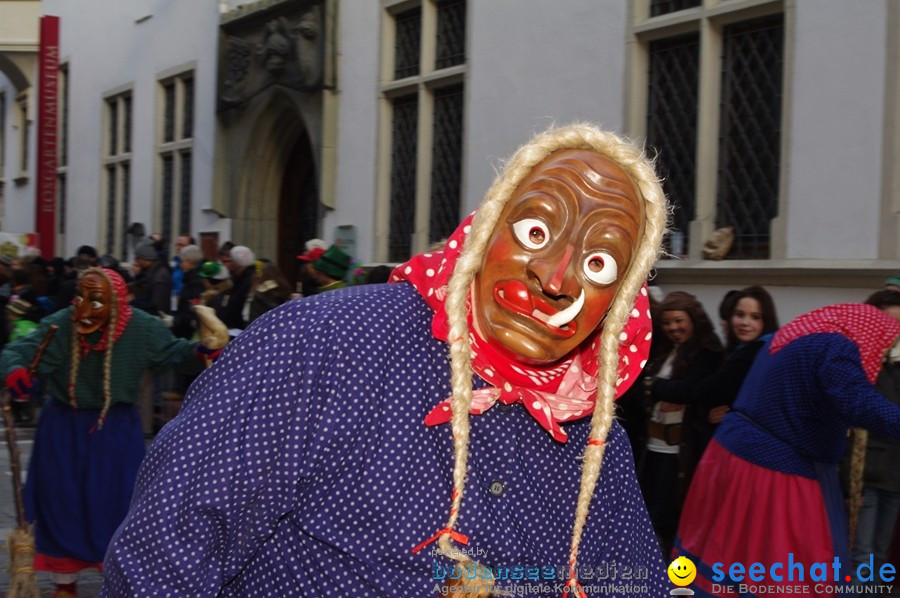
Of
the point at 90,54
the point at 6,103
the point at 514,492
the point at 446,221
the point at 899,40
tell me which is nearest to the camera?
the point at 514,492

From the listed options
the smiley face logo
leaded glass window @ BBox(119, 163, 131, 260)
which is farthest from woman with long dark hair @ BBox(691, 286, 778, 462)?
leaded glass window @ BBox(119, 163, 131, 260)

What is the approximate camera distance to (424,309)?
2107 mm

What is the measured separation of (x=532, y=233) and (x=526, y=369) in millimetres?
271

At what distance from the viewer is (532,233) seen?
85.0 inches

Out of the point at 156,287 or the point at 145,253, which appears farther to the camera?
the point at 145,253

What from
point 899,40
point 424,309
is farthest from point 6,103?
point 424,309

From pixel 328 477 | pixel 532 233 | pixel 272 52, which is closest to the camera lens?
pixel 328 477

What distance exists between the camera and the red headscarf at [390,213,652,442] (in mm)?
2072

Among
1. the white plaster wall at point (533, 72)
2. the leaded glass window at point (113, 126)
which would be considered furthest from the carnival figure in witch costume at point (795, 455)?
the leaded glass window at point (113, 126)

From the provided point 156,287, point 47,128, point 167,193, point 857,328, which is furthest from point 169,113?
point 857,328

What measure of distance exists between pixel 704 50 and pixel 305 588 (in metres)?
7.46

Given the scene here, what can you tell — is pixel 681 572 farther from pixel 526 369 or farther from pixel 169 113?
pixel 169 113

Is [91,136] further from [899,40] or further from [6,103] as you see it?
[899,40]

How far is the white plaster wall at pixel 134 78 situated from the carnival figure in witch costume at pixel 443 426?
45.5ft
